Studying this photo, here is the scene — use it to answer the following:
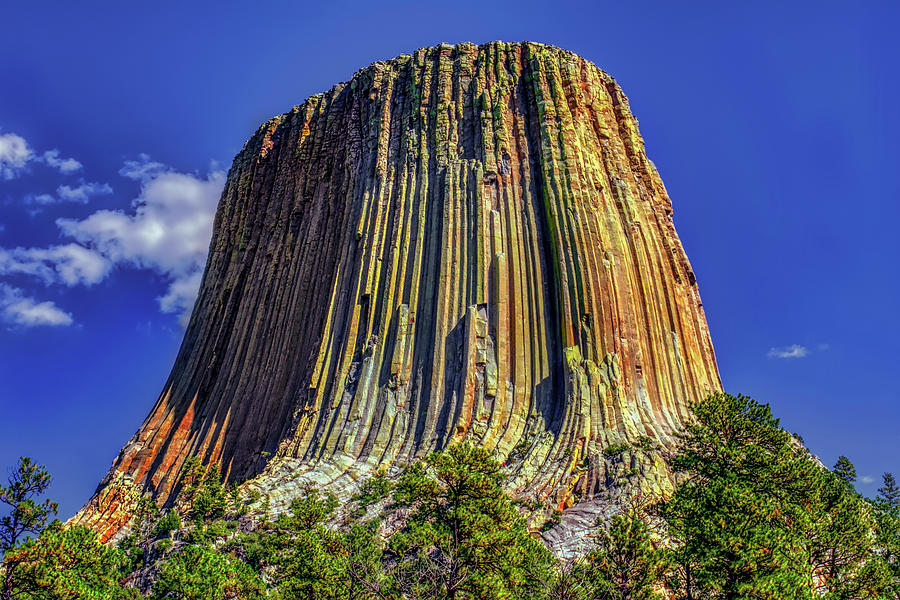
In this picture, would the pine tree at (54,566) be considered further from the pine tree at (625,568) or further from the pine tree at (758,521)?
the pine tree at (758,521)

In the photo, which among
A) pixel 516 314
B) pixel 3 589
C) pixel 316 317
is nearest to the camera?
pixel 3 589

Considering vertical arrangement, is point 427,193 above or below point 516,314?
above

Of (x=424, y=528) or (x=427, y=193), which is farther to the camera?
(x=427, y=193)

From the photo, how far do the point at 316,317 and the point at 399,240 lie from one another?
235 inches

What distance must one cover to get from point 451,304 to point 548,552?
1313cm

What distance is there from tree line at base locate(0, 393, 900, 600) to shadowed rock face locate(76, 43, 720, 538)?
13.9 ft

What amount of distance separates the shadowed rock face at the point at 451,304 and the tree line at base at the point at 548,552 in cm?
423

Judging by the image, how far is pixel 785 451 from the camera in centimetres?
1778

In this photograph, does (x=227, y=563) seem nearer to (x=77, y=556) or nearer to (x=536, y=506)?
(x=77, y=556)

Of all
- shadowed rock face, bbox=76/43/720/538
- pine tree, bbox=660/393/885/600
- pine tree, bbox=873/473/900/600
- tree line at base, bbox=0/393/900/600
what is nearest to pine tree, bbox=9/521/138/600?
tree line at base, bbox=0/393/900/600

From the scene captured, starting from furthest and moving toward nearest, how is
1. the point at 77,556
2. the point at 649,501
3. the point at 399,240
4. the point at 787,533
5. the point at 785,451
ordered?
the point at 399,240, the point at 649,501, the point at 785,451, the point at 787,533, the point at 77,556

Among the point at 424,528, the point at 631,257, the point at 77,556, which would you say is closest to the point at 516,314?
the point at 631,257

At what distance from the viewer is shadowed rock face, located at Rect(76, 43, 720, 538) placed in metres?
26.2

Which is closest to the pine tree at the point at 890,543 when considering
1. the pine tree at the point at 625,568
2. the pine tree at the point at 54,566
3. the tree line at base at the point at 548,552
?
the tree line at base at the point at 548,552
